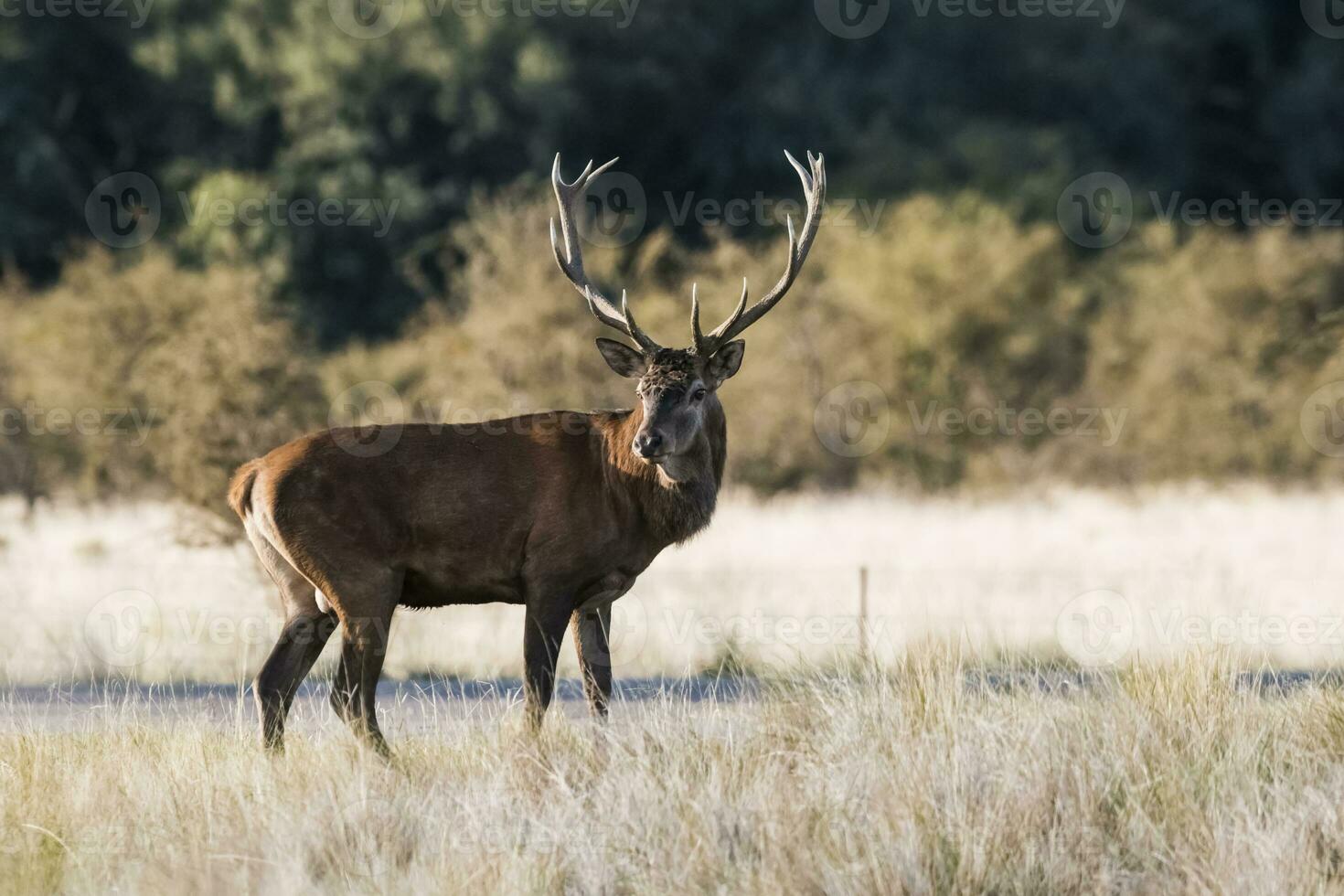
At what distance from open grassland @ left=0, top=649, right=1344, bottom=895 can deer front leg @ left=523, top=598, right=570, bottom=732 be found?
247 mm

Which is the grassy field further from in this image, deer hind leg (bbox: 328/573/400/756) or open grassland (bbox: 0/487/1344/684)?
open grassland (bbox: 0/487/1344/684)

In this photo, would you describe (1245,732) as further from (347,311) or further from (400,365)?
(347,311)

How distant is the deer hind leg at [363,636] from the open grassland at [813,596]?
61.2 inches

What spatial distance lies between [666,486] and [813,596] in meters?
7.74

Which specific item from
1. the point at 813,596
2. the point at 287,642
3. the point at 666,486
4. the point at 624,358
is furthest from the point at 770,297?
the point at 813,596

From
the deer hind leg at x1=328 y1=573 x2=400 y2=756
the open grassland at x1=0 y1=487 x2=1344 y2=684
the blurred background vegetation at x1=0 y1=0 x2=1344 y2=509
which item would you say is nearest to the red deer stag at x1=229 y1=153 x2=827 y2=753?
the deer hind leg at x1=328 y1=573 x2=400 y2=756

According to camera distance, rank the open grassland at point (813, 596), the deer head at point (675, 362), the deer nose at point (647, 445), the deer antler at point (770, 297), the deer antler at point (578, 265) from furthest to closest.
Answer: the open grassland at point (813, 596)
the deer antler at point (578, 265)
the deer antler at point (770, 297)
the deer head at point (675, 362)
the deer nose at point (647, 445)

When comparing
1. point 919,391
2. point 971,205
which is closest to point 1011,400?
point 919,391

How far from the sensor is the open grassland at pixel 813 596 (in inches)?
513

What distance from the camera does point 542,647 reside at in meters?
8.99

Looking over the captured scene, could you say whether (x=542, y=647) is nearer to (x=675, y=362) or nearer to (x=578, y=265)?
(x=675, y=362)

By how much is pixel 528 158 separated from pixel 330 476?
31576 millimetres

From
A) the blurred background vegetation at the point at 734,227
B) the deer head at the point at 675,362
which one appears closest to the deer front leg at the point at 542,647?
the deer head at the point at 675,362

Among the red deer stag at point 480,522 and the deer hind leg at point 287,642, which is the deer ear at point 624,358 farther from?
the deer hind leg at point 287,642
